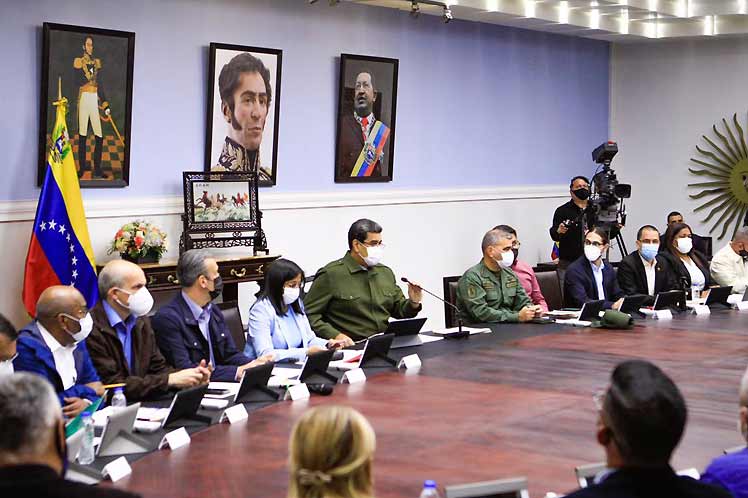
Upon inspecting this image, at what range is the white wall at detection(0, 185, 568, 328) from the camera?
7137mm

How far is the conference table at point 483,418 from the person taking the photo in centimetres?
349

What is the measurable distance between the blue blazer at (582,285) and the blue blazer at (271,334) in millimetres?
2409

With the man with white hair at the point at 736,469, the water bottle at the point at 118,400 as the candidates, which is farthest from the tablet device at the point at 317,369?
the man with white hair at the point at 736,469

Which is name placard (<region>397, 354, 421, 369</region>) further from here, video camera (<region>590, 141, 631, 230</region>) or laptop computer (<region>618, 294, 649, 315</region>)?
video camera (<region>590, 141, 631, 230</region>)

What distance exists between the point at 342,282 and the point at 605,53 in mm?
6620

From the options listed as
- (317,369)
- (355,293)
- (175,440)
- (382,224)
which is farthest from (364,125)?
(175,440)

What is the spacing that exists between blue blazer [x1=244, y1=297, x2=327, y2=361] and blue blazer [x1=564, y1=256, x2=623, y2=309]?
241cm

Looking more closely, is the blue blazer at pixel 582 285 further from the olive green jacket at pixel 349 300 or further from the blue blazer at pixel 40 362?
the blue blazer at pixel 40 362

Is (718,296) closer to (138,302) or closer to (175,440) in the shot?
(138,302)

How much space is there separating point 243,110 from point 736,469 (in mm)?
6028

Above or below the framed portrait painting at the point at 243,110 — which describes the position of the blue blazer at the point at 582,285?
below

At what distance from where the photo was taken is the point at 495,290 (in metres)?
7.12

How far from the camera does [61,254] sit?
686 cm

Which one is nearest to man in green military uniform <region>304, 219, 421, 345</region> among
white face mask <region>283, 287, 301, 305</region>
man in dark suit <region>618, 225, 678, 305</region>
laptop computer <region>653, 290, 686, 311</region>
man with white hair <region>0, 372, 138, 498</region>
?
white face mask <region>283, 287, 301, 305</region>
